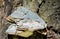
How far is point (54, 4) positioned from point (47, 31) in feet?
0.88

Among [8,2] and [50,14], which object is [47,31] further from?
[8,2]

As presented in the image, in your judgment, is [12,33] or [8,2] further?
[8,2]

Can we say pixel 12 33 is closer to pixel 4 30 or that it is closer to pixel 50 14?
pixel 4 30

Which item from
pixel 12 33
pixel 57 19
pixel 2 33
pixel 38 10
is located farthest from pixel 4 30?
pixel 57 19

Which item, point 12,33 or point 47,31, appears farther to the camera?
point 47,31

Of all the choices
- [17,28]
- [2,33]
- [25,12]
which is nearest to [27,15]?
[25,12]

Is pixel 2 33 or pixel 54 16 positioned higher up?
pixel 54 16

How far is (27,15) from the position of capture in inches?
49.9

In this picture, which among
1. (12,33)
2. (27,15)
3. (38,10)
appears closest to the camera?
(12,33)

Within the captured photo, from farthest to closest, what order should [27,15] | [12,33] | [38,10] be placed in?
[38,10], [27,15], [12,33]

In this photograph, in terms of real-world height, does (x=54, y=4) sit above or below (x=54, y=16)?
above

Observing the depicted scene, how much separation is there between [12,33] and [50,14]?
0.43 m

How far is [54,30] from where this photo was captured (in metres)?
1.35

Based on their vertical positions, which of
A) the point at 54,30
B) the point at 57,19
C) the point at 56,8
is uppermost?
the point at 56,8
